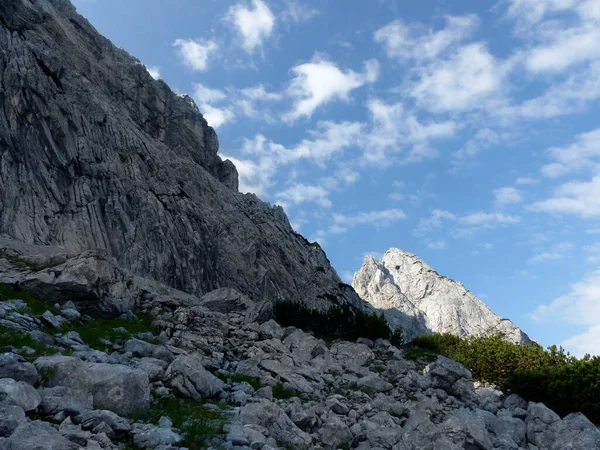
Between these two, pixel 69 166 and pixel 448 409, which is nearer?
pixel 448 409

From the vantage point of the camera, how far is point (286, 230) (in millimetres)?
77438

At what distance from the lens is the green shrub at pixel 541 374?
20.9m

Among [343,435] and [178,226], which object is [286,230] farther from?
[343,435]

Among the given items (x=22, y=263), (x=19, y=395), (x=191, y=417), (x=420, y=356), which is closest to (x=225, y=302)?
(x=22, y=263)

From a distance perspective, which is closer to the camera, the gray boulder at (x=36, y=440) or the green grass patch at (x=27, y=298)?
the gray boulder at (x=36, y=440)

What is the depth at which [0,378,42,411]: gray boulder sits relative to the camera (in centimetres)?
683

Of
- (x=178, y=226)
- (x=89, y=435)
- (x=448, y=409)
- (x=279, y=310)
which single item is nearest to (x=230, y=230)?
(x=178, y=226)

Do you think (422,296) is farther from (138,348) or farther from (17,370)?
(17,370)

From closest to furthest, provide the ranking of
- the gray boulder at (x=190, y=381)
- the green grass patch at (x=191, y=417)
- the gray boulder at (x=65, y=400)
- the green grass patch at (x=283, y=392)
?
the gray boulder at (x=65, y=400) → the green grass patch at (x=191, y=417) → the gray boulder at (x=190, y=381) → the green grass patch at (x=283, y=392)

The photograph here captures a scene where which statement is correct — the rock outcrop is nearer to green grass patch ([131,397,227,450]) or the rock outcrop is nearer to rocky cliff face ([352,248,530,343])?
green grass patch ([131,397,227,450])

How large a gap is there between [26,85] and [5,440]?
55.6 m

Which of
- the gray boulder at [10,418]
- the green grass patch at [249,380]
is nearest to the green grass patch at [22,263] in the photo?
the green grass patch at [249,380]

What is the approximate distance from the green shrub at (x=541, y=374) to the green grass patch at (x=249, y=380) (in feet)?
47.2

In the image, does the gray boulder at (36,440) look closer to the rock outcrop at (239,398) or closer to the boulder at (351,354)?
the rock outcrop at (239,398)
